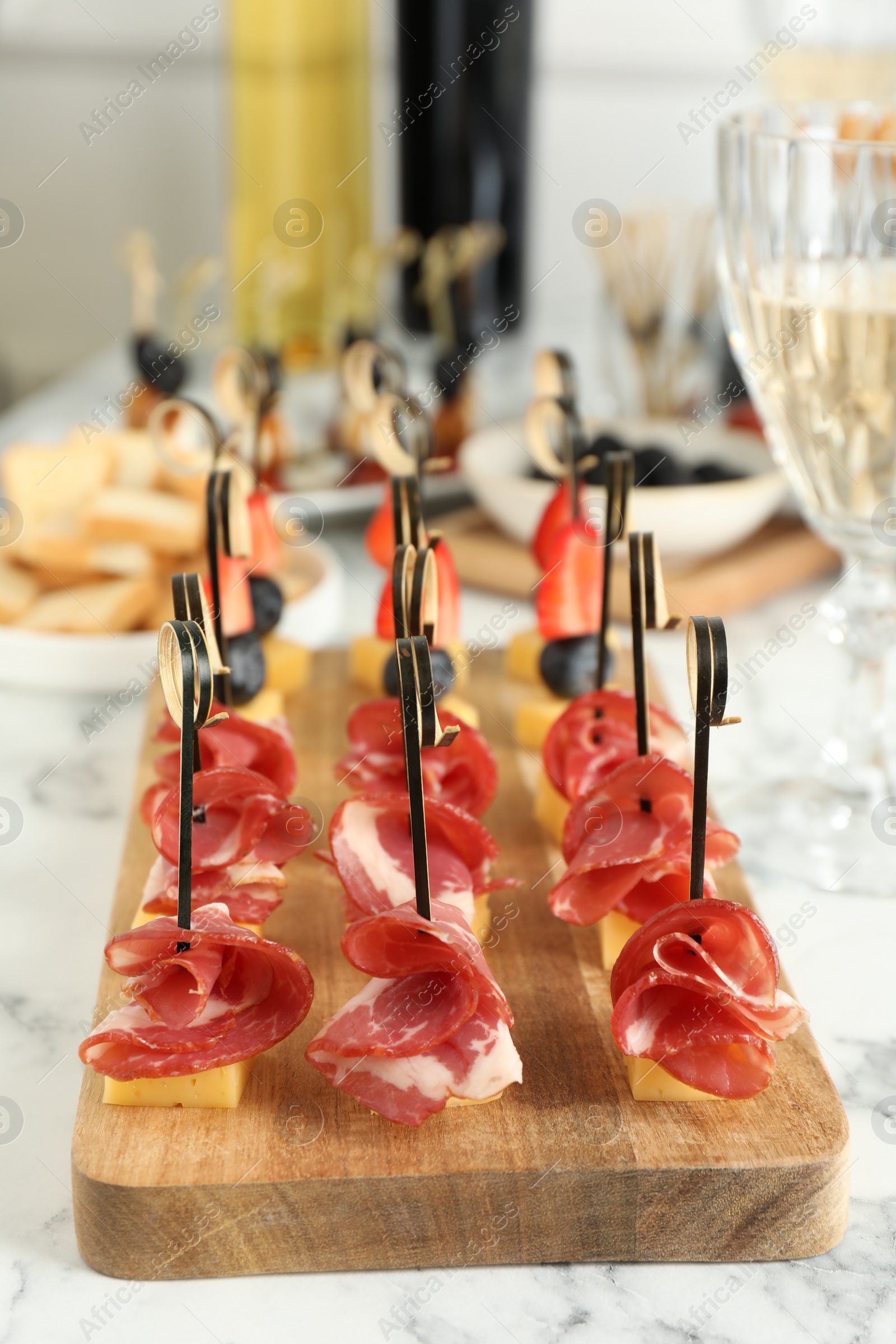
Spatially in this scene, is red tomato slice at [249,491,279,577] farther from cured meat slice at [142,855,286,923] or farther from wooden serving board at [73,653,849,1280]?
wooden serving board at [73,653,849,1280]

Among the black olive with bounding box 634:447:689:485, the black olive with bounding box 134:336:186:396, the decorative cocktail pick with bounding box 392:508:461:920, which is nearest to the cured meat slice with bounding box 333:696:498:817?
the decorative cocktail pick with bounding box 392:508:461:920

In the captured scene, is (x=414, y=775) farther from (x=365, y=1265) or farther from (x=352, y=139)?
(x=352, y=139)

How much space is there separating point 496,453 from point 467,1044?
77 centimetres

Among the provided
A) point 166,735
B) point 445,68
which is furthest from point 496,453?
point 445,68

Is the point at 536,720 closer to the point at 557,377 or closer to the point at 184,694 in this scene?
the point at 557,377

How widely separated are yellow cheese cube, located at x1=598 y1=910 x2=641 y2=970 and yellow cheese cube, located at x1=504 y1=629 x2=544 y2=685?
0.34 m

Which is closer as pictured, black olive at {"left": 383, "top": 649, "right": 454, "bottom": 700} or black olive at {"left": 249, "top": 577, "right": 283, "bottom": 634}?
black olive at {"left": 383, "top": 649, "right": 454, "bottom": 700}

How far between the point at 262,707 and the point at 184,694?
1.17 feet

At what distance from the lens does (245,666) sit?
847mm

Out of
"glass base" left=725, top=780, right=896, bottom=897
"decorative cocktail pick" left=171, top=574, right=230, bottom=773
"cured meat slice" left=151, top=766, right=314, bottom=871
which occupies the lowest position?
"glass base" left=725, top=780, right=896, bottom=897

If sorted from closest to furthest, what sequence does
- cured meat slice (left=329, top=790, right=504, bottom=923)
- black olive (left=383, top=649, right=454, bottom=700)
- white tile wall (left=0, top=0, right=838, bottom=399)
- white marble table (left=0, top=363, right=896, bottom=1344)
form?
1. white marble table (left=0, top=363, right=896, bottom=1344)
2. cured meat slice (left=329, top=790, right=504, bottom=923)
3. black olive (left=383, top=649, right=454, bottom=700)
4. white tile wall (left=0, top=0, right=838, bottom=399)

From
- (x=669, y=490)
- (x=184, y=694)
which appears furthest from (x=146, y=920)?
(x=669, y=490)

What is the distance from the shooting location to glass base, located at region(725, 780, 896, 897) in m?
0.75

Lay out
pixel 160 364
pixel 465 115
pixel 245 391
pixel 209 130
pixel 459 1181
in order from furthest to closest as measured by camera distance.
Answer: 1. pixel 209 130
2. pixel 465 115
3. pixel 160 364
4. pixel 245 391
5. pixel 459 1181
